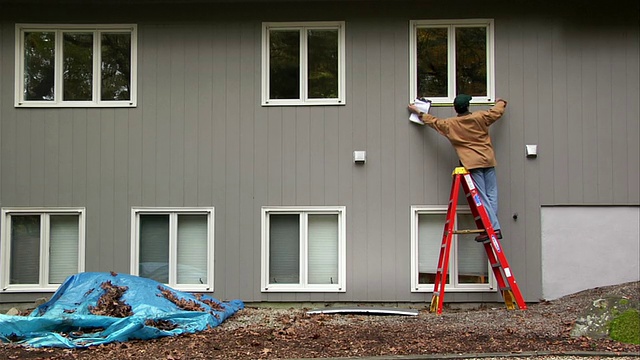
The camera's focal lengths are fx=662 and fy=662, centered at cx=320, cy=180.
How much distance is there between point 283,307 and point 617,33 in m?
6.35

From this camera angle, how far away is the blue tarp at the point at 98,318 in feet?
24.3

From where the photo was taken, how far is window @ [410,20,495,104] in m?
9.79

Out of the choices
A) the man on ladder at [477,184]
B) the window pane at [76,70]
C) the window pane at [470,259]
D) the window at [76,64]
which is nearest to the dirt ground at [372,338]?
the man on ladder at [477,184]

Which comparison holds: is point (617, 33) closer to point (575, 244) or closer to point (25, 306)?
point (575, 244)

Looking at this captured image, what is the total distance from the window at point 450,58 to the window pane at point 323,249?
229 centimetres

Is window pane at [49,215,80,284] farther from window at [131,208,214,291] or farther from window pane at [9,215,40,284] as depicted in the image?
window at [131,208,214,291]

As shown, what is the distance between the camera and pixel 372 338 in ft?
24.7

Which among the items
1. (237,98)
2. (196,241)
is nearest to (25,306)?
(196,241)

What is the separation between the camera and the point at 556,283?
379 inches

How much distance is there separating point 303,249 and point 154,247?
2.23 meters

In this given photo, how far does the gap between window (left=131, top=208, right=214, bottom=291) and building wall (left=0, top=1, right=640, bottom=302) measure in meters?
0.17

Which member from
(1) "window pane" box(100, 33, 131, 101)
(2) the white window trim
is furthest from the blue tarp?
(1) "window pane" box(100, 33, 131, 101)

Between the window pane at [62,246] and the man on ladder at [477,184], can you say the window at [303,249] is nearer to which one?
the man on ladder at [477,184]

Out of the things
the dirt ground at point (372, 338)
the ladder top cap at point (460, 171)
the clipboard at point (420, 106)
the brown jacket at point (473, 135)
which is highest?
the clipboard at point (420, 106)
